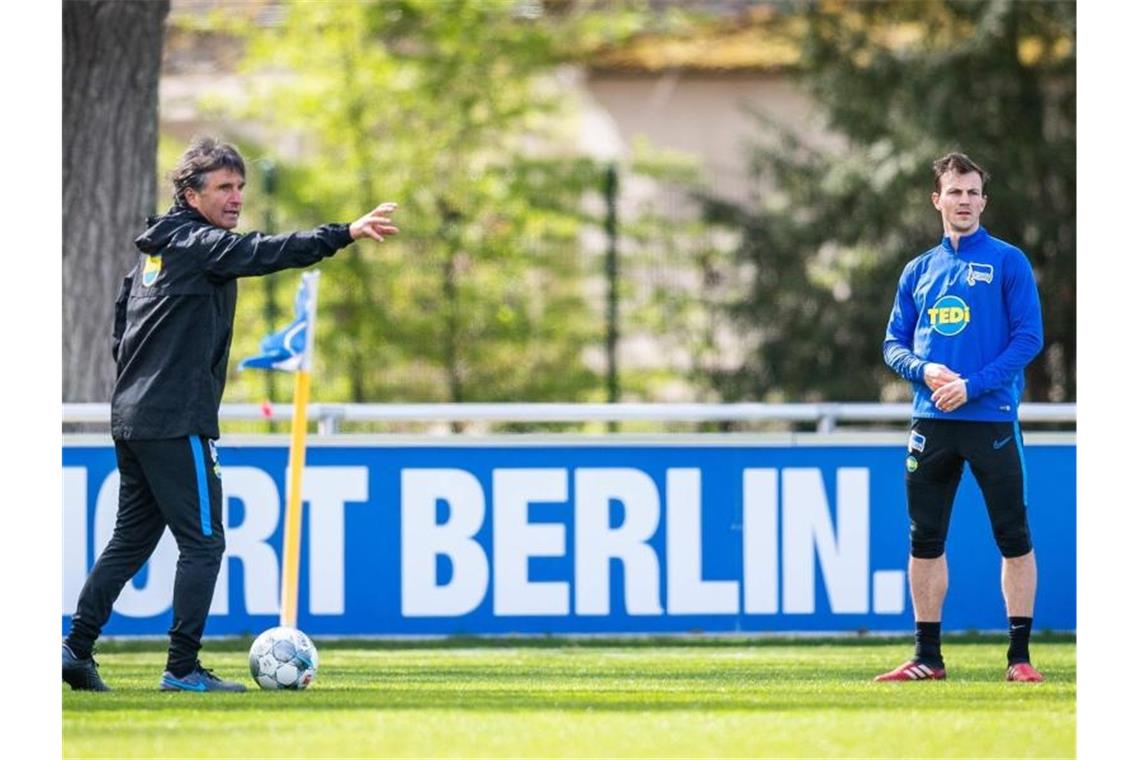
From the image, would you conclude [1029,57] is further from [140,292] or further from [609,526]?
[140,292]

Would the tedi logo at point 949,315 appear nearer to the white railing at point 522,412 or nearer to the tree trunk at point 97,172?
the white railing at point 522,412

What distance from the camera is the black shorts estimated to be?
7637 millimetres

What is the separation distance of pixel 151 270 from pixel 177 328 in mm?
272

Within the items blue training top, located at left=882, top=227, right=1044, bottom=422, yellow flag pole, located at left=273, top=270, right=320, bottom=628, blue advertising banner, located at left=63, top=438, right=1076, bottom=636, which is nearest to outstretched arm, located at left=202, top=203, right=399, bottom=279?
yellow flag pole, located at left=273, top=270, right=320, bottom=628

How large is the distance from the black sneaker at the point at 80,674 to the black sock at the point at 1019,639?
3640 millimetres

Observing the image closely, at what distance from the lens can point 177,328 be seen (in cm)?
723

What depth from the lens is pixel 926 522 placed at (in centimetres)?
775

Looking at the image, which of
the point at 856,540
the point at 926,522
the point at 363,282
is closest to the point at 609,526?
the point at 856,540

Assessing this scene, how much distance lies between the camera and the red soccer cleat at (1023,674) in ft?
25.5

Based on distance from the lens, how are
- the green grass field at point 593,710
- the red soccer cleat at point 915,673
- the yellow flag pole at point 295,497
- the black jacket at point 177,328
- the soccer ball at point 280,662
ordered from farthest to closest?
the yellow flag pole at point 295,497 → the red soccer cleat at point 915,673 → the soccer ball at point 280,662 → the black jacket at point 177,328 → the green grass field at point 593,710

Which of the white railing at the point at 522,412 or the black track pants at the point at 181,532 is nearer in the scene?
the black track pants at the point at 181,532

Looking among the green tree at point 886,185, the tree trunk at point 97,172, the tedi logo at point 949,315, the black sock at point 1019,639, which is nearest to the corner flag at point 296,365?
the tree trunk at point 97,172

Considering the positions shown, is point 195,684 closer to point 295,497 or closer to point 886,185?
point 295,497

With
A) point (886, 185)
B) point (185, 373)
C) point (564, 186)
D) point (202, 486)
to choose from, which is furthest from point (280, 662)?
point (886, 185)
